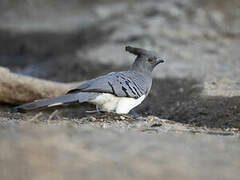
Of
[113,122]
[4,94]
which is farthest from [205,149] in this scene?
[4,94]

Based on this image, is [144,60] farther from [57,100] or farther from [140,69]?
[57,100]

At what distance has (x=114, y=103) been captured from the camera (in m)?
6.95

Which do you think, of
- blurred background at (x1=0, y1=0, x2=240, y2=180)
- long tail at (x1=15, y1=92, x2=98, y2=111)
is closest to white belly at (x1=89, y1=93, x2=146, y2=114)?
long tail at (x1=15, y1=92, x2=98, y2=111)

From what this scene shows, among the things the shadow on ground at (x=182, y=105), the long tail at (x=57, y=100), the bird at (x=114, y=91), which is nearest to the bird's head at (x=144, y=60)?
the bird at (x=114, y=91)

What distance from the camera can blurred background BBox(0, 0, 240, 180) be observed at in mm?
4152

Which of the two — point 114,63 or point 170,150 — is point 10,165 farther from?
point 114,63

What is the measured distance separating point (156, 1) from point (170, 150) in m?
13.0

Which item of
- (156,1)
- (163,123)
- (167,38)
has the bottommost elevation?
(163,123)

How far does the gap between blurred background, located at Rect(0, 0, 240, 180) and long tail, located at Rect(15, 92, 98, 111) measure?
20 centimetres

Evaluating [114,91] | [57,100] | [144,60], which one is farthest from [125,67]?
[57,100]

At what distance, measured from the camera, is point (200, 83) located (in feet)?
32.3

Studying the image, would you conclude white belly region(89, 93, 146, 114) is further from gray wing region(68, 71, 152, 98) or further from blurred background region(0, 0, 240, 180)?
blurred background region(0, 0, 240, 180)

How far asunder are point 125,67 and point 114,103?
538 cm

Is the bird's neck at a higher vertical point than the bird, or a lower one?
higher
